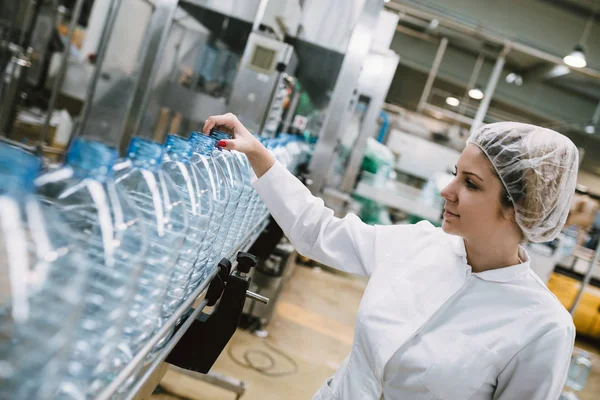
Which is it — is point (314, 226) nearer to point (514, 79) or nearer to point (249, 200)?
point (249, 200)

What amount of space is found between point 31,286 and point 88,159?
199 mm

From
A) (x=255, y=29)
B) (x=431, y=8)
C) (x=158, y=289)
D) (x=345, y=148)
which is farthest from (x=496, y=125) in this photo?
(x=431, y=8)

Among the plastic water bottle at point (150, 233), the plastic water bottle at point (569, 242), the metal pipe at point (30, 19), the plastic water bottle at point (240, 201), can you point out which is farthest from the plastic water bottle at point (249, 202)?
the plastic water bottle at point (569, 242)

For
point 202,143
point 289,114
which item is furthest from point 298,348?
point 202,143

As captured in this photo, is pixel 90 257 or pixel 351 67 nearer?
pixel 90 257

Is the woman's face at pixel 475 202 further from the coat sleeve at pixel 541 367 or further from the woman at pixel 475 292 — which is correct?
the coat sleeve at pixel 541 367

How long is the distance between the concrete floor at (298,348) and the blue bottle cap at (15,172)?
2.24 metres

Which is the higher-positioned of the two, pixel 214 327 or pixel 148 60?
pixel 148 60

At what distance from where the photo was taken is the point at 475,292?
124 centimetres

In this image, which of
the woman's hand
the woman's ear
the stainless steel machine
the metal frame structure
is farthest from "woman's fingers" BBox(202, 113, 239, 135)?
the metal frame structure

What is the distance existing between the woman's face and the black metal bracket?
54cm

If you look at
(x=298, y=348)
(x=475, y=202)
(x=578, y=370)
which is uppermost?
(x=475, y=202)

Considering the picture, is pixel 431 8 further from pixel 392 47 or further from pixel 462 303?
pixel 462 303

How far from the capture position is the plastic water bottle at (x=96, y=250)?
566 mm
